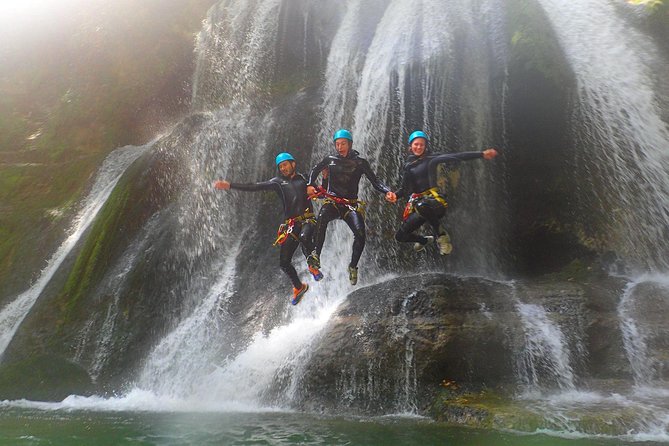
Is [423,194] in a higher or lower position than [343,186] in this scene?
lower

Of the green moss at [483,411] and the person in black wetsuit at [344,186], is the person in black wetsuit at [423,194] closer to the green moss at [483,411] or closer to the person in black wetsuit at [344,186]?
the person in black wetsuit at [344,186]

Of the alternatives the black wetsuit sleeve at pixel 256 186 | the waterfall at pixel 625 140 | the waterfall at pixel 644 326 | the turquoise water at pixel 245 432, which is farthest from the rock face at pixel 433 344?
the black wetsuit sleeve at pixel 256 186

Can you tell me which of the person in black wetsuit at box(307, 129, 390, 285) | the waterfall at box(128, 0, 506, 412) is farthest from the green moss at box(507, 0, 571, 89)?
the person in black wetsuit at box(307, 129, 390, 285)

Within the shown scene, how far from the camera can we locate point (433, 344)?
8.35m

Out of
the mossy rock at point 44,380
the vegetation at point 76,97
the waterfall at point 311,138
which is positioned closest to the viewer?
the waterfall at point 311,138

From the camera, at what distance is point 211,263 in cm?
1284

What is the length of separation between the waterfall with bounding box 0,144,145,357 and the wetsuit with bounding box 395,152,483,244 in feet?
30.8

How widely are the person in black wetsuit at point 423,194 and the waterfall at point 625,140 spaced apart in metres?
5.19

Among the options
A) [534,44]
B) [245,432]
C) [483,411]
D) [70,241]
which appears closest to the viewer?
[245,432]

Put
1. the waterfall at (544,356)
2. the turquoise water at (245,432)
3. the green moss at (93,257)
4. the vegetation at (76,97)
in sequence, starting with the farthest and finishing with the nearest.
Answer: the vegetation at (76,97) < the green moss at (93,257) < the waterfall at (544,356) < the turquoise water at (245,432)

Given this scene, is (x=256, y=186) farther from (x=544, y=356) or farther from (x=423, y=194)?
(x=544, y=356)

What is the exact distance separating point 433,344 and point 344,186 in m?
2.95

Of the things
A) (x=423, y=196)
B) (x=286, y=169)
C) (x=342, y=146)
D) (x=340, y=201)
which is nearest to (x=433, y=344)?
(x=423, y=196)

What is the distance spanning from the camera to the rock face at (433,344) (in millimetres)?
8094
